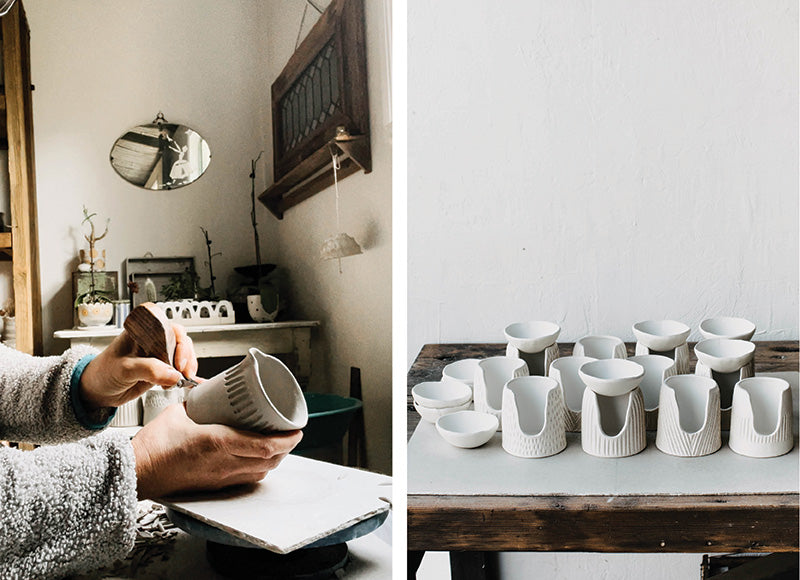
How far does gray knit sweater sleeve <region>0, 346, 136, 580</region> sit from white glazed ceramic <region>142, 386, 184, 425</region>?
2 cm

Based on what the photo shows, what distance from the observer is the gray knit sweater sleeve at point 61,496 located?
0.29m

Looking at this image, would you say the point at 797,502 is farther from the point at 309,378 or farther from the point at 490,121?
the point at 490,121

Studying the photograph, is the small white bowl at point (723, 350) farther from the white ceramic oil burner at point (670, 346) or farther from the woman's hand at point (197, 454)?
the woman's hand at point (197, 454)

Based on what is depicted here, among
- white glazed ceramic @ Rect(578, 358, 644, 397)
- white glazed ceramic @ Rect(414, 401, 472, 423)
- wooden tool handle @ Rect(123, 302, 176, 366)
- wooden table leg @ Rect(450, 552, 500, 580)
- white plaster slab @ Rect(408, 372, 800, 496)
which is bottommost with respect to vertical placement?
wooden table leg @ Rect(450, 552, 500, 580)

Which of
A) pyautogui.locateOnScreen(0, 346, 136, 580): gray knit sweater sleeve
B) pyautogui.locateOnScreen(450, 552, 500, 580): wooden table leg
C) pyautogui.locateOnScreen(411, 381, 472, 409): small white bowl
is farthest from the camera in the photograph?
pyautogui.locateOnScreen(450, 552, 500, 580): wooden table leg

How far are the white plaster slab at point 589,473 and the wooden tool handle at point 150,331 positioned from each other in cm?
19

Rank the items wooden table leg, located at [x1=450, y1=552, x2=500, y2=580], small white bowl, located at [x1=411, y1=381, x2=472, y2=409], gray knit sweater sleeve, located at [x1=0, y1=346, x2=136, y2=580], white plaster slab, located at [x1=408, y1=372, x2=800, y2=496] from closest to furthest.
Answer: gray knit sweater sleeve, located at [x1=0, y1=346, x2=136, y2=580] → white plaster slab, located at [x1=408, y1=372, x2=800, y2=496] → small white bowl, located at [x1=411, y1=381, x2=472, y2=409] → wooden table leg, located at [x1=450, y1=552, x2=500, y2=580]

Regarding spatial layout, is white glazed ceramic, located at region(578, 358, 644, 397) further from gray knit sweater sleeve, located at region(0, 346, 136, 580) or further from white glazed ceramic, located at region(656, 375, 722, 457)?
gray knit sweater sleeve, located at region(0, 346, 136, 580)

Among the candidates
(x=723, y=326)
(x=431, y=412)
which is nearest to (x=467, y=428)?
(x=431, y=412)

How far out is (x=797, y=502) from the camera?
1.20 ft

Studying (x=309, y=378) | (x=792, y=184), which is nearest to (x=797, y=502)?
(x=309, y=378)

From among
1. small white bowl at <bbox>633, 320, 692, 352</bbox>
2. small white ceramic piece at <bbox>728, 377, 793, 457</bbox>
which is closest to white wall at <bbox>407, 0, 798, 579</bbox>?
small white bowl at <bbox>633, 320, 692, 352</bbox>

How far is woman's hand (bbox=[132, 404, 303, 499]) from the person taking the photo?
1.05 ft

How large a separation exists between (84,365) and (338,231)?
0.17 meters
